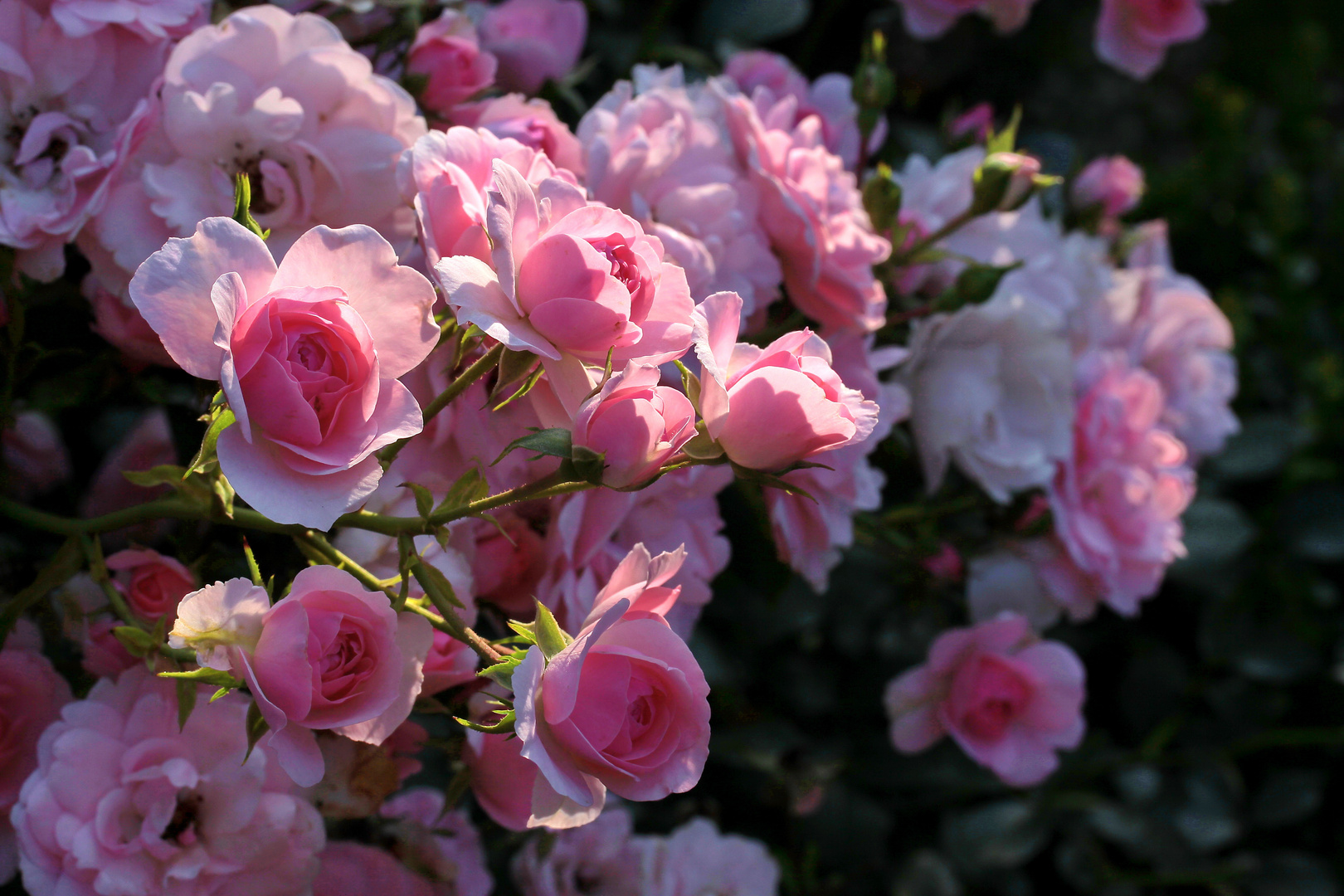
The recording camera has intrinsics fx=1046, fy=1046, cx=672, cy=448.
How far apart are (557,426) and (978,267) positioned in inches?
16.0

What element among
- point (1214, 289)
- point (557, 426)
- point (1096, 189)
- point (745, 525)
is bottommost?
point (1214, 289)

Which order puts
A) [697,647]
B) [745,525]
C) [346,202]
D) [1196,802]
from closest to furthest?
[346,202] → [745,525] → [697,647] → [1196,802]

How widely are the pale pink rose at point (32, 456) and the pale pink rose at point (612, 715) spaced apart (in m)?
0.58

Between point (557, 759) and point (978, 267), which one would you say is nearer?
point (557, 759)

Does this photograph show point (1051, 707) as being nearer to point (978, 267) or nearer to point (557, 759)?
point (978, 267)

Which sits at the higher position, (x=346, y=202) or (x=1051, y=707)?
(x=346, y=202)

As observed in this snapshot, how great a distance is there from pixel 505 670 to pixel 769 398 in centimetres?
16

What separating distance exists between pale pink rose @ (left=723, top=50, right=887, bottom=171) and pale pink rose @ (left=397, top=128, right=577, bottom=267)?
16.0 inches

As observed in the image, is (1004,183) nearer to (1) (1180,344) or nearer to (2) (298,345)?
(1) (1180,344)

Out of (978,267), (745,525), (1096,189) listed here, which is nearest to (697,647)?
(745,525)

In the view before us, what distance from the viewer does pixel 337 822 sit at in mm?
710

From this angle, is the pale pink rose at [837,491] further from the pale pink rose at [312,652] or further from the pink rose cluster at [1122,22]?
the pink rose cluster at [1122,22]

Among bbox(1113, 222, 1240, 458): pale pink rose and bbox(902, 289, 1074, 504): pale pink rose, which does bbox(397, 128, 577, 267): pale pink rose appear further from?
bbox(1113, 222, 1240, 458): pale pink rose

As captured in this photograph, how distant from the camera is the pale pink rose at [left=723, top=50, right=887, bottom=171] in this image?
0.89 m
